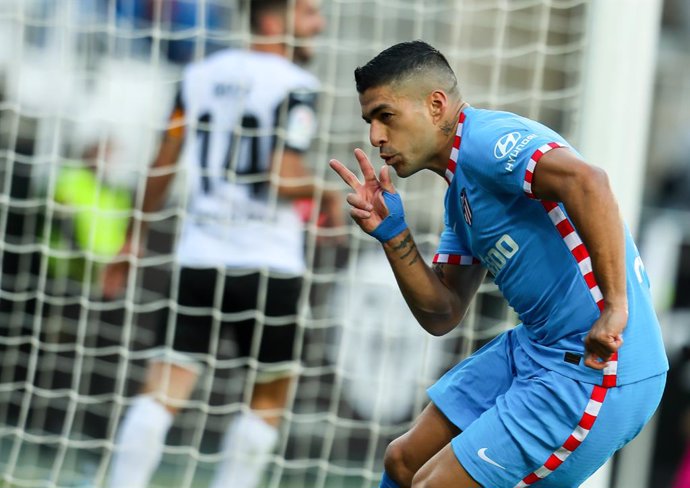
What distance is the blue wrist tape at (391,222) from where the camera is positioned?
3156 mm

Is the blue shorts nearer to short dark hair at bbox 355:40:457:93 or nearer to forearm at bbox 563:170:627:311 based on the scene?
forearm at bbox 563:170:627:311

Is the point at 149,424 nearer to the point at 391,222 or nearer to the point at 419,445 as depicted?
the point at 419,445

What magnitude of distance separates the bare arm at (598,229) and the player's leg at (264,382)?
2468 mm

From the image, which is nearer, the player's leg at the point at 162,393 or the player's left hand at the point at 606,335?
the player's left hand at the point at 606,335

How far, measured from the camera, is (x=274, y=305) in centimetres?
508

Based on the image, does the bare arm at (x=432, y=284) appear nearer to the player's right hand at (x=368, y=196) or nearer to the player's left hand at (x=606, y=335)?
the player's right hand at (x=368, y=196)

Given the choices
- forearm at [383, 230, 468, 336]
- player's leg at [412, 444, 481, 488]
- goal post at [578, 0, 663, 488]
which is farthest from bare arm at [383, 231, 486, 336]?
goal post at [578, 0, 663, 488]

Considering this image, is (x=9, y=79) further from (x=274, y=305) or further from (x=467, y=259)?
(x=467, y=259)

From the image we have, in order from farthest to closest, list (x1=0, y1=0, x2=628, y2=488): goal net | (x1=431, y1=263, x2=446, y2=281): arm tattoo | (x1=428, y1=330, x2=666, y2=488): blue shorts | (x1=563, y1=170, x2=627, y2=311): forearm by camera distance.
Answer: (x1=0, y1=0, x2=628, y2=488): goal net < (x1=431, y1=263, x2=446, y2=281): arm tattoo < (x1=428, y1=330, x2=666, y2=488): blue shorts < (x1=563, y1=170, x2=627, y2=311): forearm

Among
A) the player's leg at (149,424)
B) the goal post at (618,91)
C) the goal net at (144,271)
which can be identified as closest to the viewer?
the goal post at (618,91)

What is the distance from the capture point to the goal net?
6.25 m

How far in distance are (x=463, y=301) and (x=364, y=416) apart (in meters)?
3.25

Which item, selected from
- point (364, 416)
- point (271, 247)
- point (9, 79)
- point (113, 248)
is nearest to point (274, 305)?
point (271, 247)

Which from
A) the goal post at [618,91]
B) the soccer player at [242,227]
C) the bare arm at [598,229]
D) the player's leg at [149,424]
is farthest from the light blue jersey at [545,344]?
the player's leg at [149,424]
